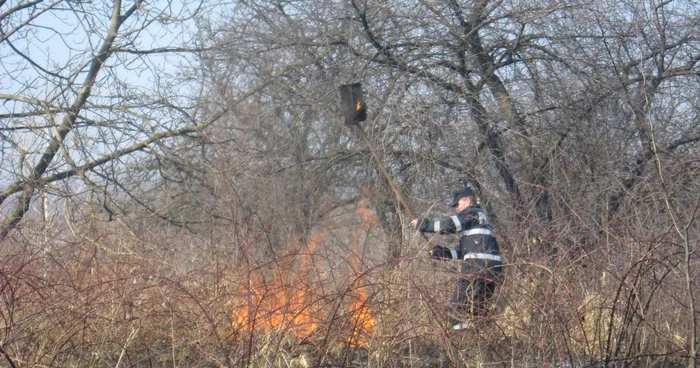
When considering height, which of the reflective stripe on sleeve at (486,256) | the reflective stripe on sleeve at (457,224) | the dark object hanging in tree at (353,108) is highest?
the dark object hanging in tree at (353,108)

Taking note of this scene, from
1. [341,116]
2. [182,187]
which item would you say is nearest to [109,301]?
[182,187]

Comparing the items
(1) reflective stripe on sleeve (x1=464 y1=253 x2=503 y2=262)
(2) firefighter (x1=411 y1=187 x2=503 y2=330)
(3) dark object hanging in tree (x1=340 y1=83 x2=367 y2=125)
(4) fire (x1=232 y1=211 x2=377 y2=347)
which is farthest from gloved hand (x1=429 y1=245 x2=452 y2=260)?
(3) dark object hanging in tree (x1=340 y1=83 x2=367 y2=125)

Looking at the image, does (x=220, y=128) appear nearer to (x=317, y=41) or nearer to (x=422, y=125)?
(x=317, y=41)

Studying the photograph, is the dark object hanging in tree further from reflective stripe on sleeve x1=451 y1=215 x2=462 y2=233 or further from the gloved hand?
the gloved hand

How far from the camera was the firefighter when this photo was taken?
513 cm

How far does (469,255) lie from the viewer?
603cm

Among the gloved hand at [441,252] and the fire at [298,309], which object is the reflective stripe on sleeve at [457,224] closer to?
the gloved hand at [441,252]

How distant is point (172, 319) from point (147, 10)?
5671 mm

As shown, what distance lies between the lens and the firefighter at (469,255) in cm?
513

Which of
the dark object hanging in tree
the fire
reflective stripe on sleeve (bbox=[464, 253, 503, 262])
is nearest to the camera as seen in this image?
the fire

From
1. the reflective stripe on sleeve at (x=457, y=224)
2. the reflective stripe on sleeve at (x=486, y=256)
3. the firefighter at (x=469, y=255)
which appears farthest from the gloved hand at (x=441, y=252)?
the reflective stripe on sleeve at (x=457, y=224)

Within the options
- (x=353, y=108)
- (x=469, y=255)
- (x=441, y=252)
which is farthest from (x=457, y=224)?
(x=353, y=108)

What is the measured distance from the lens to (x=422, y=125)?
11141 millimetres

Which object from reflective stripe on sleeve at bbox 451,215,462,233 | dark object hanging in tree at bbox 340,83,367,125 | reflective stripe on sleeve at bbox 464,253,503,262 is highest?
dark object hanging in tree at bbox 340,83,367,125
